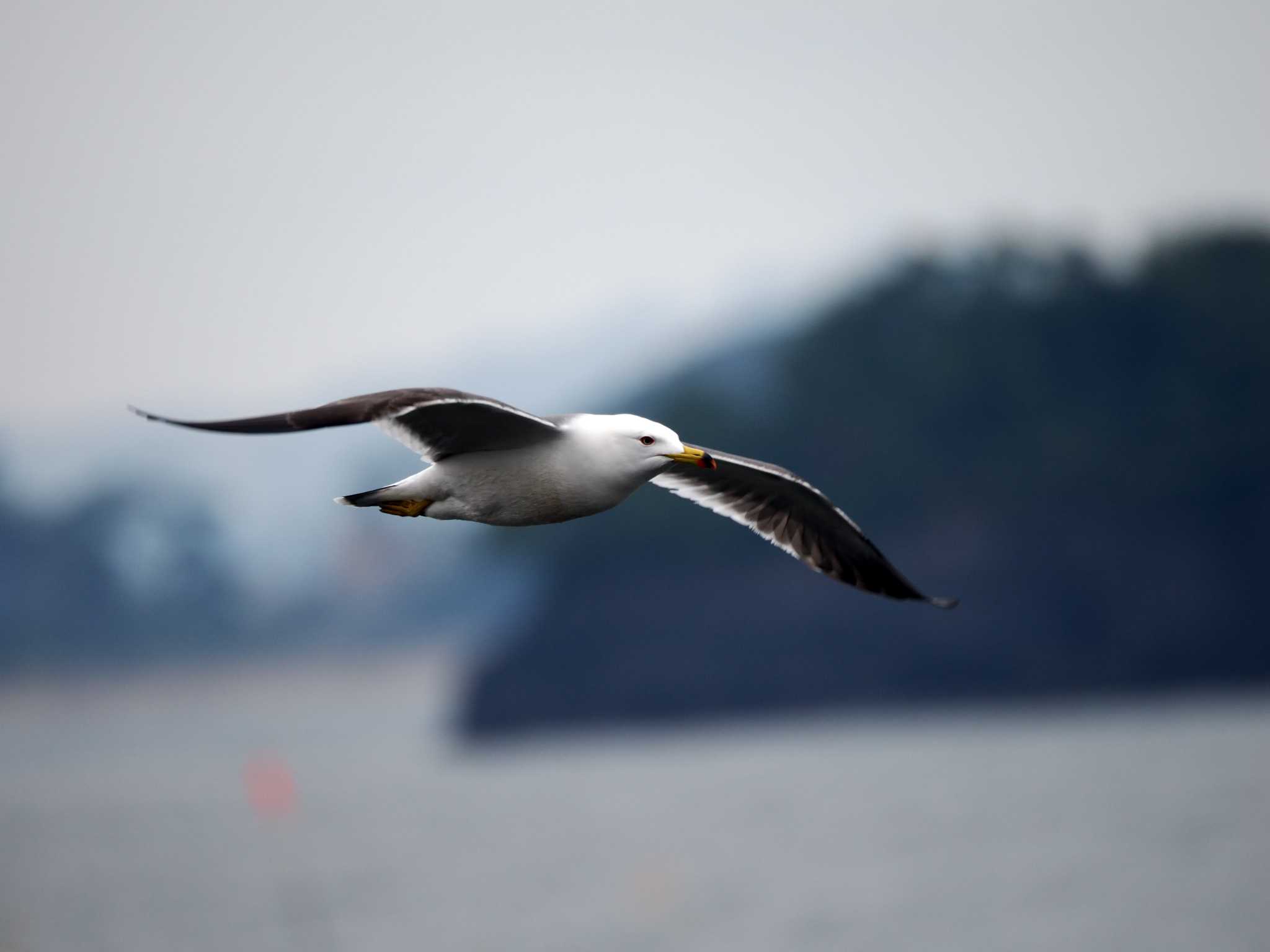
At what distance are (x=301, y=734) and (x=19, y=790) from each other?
20.9 meters

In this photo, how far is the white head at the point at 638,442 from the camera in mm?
9117

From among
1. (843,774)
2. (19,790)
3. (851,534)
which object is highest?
(851,534)

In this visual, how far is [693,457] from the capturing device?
30.6 ft

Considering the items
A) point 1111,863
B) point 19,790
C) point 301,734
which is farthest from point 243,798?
point 1111,863

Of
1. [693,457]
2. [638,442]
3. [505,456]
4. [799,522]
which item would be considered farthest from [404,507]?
[799,522]

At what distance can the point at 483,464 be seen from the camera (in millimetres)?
9125

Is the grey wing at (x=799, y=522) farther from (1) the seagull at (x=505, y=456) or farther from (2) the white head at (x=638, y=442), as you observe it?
(2) the white head at (x=638, y=442)

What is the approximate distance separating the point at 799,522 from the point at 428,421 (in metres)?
4.08

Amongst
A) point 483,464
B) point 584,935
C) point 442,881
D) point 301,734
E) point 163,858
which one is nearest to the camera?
point 483,464

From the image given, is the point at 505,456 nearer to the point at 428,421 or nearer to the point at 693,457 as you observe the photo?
the point at 428,421

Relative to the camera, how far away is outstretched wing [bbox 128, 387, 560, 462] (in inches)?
316

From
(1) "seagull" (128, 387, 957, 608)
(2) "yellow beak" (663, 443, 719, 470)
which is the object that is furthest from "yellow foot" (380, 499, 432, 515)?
(2) "yellow beak" (663, 443, 719, 470)

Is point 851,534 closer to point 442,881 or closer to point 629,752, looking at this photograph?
point 442,881

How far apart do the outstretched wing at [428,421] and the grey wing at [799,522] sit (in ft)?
8.90
